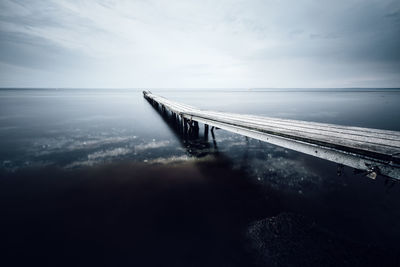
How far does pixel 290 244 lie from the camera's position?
465 cm

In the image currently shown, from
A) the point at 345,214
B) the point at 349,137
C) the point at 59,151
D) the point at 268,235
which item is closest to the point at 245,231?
the point at 268,235

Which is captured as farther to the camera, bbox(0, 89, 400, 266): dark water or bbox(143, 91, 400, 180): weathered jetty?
bbox(0, 89, 400, 266): dark water

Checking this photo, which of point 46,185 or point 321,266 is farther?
point 46,185

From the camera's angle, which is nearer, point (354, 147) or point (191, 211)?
point (354, 147)

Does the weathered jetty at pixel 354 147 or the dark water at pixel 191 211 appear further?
the dark water at pixel 191 211

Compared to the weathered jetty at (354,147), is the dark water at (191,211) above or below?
below

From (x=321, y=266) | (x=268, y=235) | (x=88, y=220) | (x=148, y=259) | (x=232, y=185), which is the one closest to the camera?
(x=321, y=266)

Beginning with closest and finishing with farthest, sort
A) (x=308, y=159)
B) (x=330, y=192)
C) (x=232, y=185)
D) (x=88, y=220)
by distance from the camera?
1. (x=88, y=220)
2. (x=330, y=192)
3. (x=232, y=185)
4. (x=308, y=159)

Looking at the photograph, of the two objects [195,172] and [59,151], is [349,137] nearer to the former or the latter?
[195,172]

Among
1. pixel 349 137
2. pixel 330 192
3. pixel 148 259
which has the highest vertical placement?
pixel 349 137

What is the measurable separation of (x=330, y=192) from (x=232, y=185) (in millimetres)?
3824

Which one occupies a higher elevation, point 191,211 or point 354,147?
point 354,147

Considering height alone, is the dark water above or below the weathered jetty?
below

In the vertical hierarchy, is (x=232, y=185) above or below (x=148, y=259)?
above
